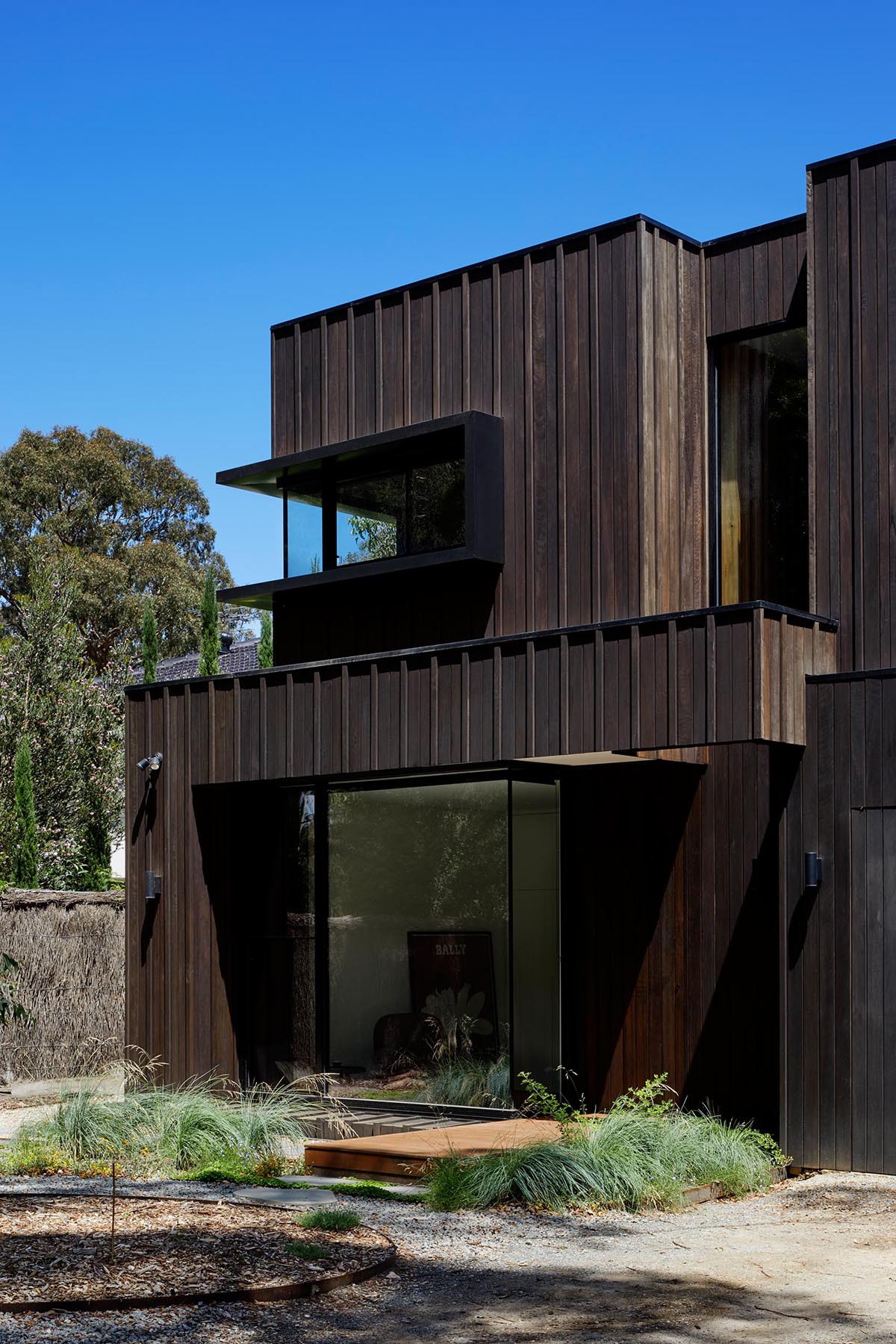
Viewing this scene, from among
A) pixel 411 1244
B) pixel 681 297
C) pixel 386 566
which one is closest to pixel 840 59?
pixel 681 297

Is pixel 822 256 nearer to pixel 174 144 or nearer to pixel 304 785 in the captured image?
pixel 304 785

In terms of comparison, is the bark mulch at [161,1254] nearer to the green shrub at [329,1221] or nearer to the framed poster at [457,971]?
the green shrub at [329,1221]

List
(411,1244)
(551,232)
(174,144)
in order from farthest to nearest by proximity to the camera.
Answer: (174,144), (551,232), (411,1244)

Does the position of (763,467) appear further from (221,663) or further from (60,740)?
(221,663)

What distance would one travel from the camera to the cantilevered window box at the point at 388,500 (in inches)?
488

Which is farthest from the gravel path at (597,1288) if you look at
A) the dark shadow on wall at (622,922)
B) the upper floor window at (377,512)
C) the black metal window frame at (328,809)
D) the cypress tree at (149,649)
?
the cypress tree at (149,649)

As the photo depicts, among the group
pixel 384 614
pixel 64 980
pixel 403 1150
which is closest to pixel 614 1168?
pixel 403 1150

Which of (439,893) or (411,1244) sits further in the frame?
(439,893)

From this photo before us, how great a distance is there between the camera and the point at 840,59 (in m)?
12.8

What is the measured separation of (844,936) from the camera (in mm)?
9484

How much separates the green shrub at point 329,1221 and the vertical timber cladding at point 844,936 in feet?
10.9

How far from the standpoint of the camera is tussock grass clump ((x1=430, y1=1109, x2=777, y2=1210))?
8336 mm

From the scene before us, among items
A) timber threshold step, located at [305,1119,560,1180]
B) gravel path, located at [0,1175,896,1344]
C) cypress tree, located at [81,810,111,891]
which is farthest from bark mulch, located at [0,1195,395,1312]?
cypress tree, located at [81,810,111,891]

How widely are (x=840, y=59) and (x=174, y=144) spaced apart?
21.3ft
